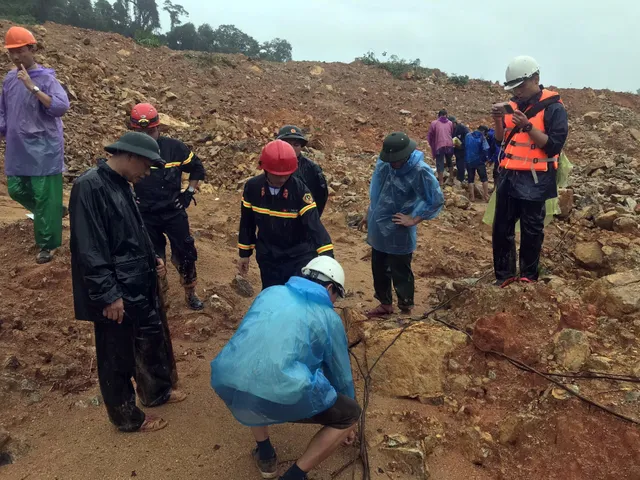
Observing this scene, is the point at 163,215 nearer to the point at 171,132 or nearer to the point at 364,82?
the point at 171,132

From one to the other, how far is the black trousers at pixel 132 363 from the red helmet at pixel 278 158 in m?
1.20

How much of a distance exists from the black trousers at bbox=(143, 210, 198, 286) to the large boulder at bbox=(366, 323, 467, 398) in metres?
1.91

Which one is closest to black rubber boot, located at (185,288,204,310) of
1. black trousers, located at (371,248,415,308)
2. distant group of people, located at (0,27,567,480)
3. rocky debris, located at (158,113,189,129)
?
distant group of people, located at (0,27,567,480)

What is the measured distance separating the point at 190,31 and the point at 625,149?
27049 mm

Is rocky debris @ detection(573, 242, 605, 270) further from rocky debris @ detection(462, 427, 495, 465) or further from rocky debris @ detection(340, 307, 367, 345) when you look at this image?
rocky debris @ detection(462, 427, 495, 465)

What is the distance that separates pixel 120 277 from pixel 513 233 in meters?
3.19

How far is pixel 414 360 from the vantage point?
3418 millimetres

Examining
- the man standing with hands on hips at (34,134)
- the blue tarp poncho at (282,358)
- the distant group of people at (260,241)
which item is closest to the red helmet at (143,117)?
the distant group of people at (260,241)

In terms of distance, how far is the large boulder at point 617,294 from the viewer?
135 inches

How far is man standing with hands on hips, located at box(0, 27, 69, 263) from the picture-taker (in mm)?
4230

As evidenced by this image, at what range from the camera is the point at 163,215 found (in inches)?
164

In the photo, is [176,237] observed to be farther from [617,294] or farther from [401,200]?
[617,294]

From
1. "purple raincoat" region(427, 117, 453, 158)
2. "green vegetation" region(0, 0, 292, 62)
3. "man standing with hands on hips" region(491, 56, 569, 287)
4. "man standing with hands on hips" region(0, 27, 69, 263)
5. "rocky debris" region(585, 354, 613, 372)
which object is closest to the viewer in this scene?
"rocky debris" region(585, 354, 613, 372)

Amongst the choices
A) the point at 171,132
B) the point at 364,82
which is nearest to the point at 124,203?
the point at 171,132
